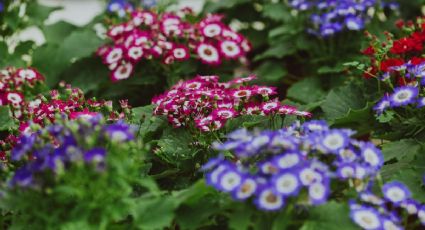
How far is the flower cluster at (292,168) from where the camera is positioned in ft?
6.01

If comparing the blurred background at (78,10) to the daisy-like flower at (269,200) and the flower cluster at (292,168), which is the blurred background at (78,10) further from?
the daisy-like flower at (269,200)

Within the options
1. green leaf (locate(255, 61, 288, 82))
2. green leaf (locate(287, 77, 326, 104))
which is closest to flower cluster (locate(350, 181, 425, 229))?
green leaf (locate(287, 77, 326, 104))

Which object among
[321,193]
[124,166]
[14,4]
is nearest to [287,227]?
[321,193]

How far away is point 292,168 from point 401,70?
Result: 3.06 feet

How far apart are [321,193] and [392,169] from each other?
756 mm

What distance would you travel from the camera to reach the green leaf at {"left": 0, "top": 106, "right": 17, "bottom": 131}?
113 inches

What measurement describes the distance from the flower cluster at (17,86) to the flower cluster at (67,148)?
0.89 meters

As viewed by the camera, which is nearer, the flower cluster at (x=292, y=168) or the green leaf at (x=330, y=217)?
the flower cluster at (x=292, y=168)

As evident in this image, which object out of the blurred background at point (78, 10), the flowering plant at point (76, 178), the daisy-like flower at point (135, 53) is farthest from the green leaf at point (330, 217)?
the blurred background at point (78, 10)

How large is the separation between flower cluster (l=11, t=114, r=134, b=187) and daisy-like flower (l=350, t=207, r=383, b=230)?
2.29 feet

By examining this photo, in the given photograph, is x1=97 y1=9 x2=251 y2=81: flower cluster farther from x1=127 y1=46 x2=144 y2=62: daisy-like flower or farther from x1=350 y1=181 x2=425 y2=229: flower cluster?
x1=350 y1=181 x2=425 y2=229: flower cluster

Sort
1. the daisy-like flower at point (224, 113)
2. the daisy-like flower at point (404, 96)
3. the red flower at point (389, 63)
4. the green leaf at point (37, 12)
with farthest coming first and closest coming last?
the green leaf at point (37, 12), the red flower at point (389, 63), the daisy-like flower at point (224, 113), the daisy-like flower at point (404, 96)

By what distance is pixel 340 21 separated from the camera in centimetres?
375

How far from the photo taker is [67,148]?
6.15 feet
